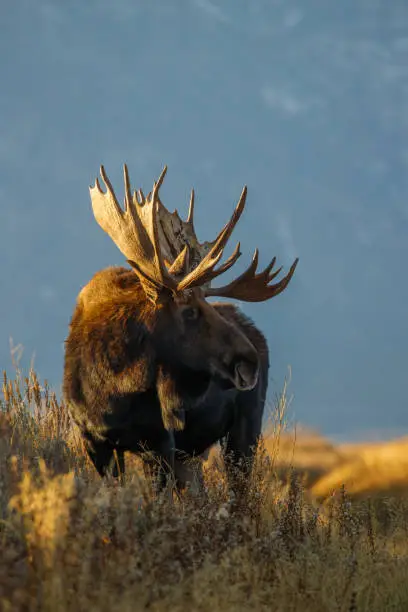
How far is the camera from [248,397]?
7.96 meters

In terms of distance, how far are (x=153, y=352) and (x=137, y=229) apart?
1.05 metres

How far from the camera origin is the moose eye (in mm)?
7039

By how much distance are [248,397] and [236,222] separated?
1655 millimetres

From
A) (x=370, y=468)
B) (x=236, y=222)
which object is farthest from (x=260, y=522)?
(x=370, y=468)

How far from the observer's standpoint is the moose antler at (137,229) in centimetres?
711

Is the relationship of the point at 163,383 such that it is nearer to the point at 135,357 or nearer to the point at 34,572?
the point at 135,357

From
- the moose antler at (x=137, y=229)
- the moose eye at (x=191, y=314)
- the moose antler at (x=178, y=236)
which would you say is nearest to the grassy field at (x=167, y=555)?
the moose eye at (x=191, y=314)

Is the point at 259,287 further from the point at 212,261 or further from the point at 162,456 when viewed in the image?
the point at 162,456

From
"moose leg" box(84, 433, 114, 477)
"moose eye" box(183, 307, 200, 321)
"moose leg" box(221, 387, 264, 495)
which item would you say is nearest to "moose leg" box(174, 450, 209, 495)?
"moose leg" box(221, 387, 264, 495)

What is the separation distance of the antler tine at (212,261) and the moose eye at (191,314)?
165 millimetres

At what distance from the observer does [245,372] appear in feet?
22.7

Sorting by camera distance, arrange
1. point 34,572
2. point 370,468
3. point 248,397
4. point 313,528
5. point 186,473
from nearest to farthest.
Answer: point 34,572 < point 313,528 < point 186,473 < point 248,397 < point 370,468

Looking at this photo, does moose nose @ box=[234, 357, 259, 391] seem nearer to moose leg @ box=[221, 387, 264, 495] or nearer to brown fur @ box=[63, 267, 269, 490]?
brown fur @ box=[63, 267, 269, 490]

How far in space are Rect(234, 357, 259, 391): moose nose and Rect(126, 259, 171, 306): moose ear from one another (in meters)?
0.75
